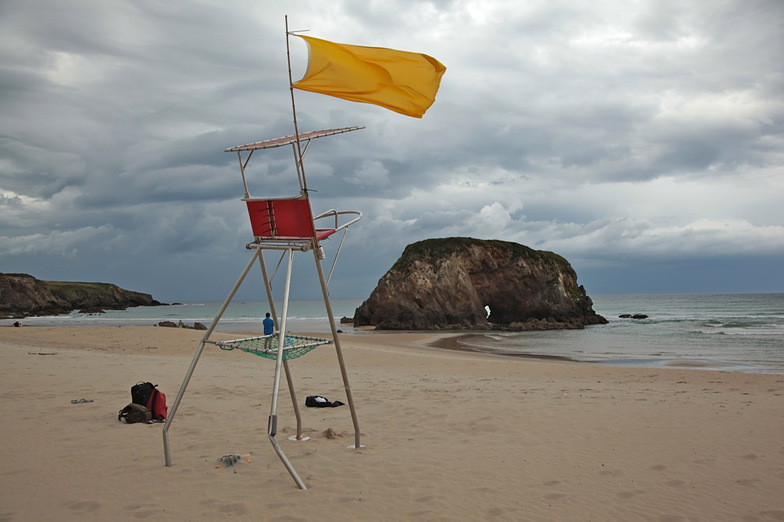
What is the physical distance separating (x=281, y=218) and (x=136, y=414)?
3.93 m

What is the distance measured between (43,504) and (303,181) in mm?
3502

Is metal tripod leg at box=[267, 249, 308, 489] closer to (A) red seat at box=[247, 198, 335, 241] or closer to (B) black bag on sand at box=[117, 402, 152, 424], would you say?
(A) red seat at box=[247, 198, 335, 241]

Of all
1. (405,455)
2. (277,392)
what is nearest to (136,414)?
(277,392)

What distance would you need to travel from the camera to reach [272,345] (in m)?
6.06

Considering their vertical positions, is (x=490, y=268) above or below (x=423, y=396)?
above

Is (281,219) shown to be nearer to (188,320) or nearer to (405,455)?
(405,455)

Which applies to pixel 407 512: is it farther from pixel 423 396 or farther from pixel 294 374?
pixel 294 374

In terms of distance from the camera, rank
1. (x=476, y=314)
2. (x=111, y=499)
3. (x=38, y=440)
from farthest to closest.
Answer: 1. (x=476, y=314)
2. (x=38, y=440)
3. (x=111, y=499)

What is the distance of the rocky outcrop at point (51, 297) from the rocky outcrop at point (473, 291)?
49.2 m

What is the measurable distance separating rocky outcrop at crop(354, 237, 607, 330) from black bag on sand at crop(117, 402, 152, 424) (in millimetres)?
40952

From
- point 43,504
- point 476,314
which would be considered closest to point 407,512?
point 43,504

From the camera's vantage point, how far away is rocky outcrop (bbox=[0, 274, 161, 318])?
252 feet

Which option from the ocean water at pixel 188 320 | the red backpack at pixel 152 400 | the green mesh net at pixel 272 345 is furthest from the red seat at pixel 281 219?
the ocean water at pixel 188 320

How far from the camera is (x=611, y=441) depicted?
671 cm
